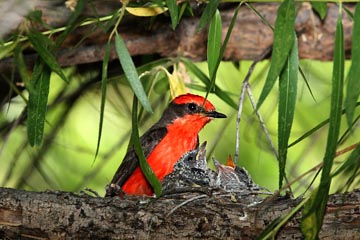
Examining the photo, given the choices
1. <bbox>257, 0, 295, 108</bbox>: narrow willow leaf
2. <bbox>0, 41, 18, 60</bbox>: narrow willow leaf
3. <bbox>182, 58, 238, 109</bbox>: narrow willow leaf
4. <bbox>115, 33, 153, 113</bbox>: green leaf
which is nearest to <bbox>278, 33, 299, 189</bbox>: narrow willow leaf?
<bbox>257, 0, 295, 108</bbox>: narrow willow leaf

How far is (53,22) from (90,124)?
1557 mm

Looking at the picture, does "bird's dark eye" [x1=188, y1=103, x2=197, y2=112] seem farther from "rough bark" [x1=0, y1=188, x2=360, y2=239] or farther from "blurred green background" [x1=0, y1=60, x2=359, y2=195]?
"rough bark" [x1=0, y1=188, x2=360, y2=239]

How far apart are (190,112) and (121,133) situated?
760 millimetres

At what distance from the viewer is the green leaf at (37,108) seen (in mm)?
5246

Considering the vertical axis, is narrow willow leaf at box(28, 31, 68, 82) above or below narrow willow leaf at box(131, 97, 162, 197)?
above

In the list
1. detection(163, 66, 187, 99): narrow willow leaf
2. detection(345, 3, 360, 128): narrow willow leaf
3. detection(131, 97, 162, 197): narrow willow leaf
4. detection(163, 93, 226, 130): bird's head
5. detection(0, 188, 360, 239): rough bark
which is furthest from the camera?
detection(163, 93, 226, 130): bird's head

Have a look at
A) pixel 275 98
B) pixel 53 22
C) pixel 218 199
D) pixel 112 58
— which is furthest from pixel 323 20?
pixel 218 199

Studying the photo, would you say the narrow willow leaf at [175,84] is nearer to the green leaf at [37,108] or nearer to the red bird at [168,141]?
the red bird at [168,141]

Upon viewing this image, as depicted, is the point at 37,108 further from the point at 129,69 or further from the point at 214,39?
the point at 214,39

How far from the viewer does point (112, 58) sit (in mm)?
6914

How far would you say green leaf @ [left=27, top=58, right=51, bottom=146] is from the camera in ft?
17.2

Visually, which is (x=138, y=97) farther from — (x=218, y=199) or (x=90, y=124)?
(x=90, y=124)

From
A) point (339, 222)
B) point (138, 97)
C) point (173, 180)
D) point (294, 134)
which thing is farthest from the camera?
point (294, 134)

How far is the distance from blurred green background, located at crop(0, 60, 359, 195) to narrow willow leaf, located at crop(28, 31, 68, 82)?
1.24 m
